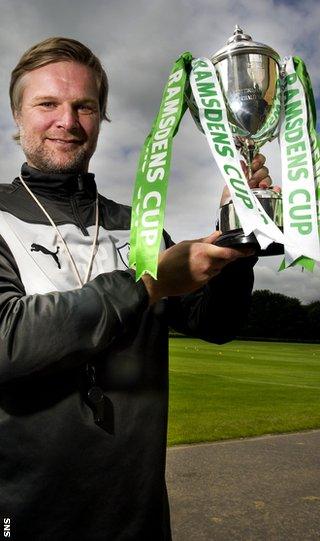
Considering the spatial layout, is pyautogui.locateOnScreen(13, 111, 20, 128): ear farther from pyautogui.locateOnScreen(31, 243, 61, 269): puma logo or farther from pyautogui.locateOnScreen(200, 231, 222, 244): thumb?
pyautogui.locateOnScreen(200, 231, 222, 244): thumb

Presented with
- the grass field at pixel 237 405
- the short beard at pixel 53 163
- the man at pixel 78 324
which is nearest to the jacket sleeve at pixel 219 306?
the man at pixel 78 324

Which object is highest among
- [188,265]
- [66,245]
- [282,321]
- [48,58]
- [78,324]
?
[48,58]

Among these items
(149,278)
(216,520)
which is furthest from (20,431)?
(216,520)

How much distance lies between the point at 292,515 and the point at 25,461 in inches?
160

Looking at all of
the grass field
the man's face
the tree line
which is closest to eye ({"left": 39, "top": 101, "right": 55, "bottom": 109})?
the man's face

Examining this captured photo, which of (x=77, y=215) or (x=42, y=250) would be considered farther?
(x=77, y=215)

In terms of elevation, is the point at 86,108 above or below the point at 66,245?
above

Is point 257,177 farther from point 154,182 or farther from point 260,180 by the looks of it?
point 154,182

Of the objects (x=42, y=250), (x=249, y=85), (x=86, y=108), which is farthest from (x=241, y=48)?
(x=42, y=250)

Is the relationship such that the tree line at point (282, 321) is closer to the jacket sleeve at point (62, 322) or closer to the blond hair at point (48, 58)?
the blond hair at point (48, 58)

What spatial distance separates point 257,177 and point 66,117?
0.74m

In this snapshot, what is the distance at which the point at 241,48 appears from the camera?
1937mm

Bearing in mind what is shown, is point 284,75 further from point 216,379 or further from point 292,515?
point 216,379

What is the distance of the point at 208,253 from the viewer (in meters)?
1.52
